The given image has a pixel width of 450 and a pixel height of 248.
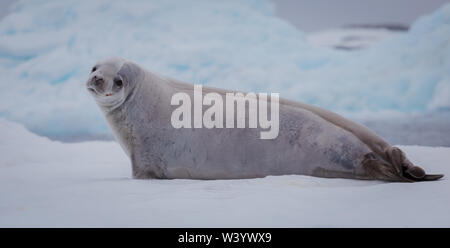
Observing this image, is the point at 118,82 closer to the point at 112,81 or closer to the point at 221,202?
the point at 112,81

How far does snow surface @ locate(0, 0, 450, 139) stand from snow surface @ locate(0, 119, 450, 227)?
6021 millimetres

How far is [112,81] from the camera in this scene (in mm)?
2363

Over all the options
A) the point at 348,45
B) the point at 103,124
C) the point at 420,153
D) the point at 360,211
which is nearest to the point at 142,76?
the point at 360,211

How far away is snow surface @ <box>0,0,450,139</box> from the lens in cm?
811

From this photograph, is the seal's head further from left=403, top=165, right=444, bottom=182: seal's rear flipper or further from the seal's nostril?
left=403, top=165, right=444, bottom=182: seal's rear flipper

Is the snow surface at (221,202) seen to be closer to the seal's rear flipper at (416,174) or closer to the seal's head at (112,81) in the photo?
the seal's rear flipper at (416,174)

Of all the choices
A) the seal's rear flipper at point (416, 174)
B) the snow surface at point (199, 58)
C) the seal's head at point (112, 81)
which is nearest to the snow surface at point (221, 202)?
the seal's rear flipper at point (416, 174)

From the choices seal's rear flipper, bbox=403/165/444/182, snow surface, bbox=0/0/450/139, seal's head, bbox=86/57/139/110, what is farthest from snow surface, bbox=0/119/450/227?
snow surface, bbox=0/0/450/139

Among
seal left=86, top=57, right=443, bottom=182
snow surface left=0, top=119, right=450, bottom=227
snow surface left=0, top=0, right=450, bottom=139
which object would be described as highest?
snow surface left=0, top=0, right=450, bottom=139

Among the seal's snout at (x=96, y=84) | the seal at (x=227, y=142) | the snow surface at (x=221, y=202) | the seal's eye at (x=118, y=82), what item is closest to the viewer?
the snow surface at (x=221, y=202)

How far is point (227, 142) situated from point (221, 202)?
66 centimetres

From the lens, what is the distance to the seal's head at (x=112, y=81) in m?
2.30
